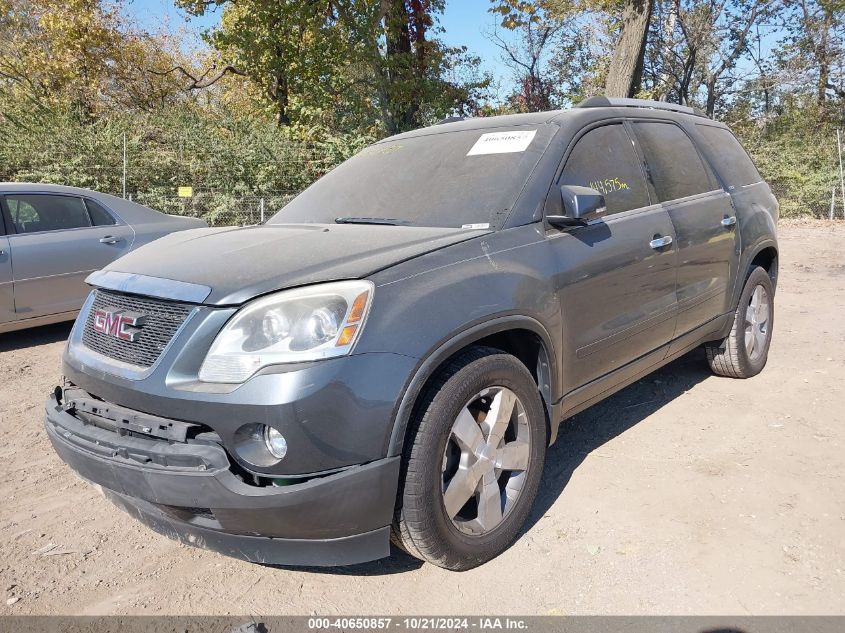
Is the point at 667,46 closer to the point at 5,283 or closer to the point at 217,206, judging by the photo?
the point at 217,206

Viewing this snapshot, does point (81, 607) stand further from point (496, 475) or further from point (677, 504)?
point (677, 504)

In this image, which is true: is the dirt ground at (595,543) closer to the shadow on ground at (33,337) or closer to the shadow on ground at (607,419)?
the shadow on ground at (607,419)

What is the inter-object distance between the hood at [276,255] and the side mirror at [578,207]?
44 cm

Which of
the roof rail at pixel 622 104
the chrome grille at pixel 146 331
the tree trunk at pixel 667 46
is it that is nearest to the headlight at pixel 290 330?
the chrome grille at pixel 146 331

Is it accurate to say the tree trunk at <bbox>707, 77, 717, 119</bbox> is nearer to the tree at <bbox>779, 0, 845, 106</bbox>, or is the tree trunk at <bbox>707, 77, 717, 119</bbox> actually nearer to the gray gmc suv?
the tree at <bbox>779, 0, 845, 106</bbox>

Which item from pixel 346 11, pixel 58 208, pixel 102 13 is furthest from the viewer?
pixel 102 13

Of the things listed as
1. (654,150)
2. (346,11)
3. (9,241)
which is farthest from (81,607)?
(346,11)

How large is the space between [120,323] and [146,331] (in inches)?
7.0

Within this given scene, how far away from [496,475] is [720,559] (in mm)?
965

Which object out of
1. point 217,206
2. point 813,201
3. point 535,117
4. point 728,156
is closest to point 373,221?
point 535,117

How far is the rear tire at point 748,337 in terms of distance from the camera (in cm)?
477

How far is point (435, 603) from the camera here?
2562 mm

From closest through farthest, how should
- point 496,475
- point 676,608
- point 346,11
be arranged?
point 676,608, point 496,475, point 346,11

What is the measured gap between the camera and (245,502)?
7.25 feet
